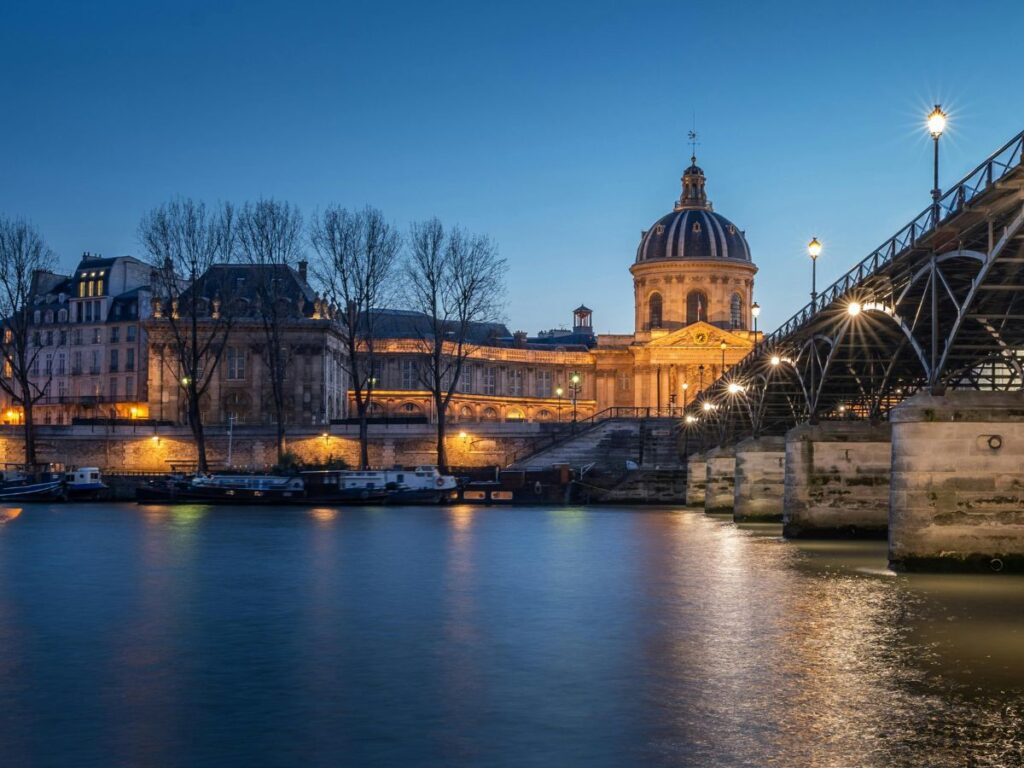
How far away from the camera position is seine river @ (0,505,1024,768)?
19375 millimetres

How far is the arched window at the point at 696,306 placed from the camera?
181m

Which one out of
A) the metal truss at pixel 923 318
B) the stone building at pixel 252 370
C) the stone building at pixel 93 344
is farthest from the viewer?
the stone building at pixel 93 344

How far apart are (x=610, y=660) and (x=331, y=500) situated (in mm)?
62769

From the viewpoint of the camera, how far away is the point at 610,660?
26.6 metres

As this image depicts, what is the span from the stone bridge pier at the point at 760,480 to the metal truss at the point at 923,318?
1541 millimetres

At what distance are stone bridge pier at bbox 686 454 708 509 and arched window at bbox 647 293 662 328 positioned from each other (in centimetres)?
8984

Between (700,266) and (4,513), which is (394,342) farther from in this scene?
Answer: (4,513)

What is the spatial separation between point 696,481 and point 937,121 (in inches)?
2326

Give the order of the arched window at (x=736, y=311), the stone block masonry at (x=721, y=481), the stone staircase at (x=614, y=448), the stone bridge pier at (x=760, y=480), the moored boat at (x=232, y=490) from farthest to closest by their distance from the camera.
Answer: the arched window at (x=736, y=311) < the stone staircase at (x=614, y=448) < the moored boat at (x=232, y=490) < the stone block masonry at (x=721, y=481) < the stone bridge pier at (x=760, y=480)

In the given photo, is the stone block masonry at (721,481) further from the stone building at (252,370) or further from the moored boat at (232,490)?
the stone building at (252,370)

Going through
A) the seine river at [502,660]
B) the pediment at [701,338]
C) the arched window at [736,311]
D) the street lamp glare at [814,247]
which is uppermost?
the arched window at [736,311]

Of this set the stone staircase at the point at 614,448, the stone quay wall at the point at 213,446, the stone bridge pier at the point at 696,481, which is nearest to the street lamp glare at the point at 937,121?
the stone bridge pier at the point at 696,481

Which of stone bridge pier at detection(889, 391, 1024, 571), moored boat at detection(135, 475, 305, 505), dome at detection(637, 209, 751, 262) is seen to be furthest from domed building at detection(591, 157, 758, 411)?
stone bridge pier at detection(889, 391, 1024, 571)

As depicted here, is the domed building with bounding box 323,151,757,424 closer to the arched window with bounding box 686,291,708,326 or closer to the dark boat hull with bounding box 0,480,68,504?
the arched window with bounding box 686,291,708,326
